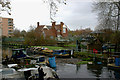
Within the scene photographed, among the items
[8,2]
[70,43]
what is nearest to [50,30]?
[70,43]

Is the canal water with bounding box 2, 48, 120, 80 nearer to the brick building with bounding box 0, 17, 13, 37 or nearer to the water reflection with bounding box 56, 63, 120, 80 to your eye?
the water reflection with bounding box 56, 63, 120, 80

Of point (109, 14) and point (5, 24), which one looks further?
point (5, 24)

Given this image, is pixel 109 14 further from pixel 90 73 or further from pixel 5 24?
pixel 5 24

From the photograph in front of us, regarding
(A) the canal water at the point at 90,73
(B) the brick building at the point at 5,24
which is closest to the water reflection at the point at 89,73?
(A) the canal water at the point at 90,73

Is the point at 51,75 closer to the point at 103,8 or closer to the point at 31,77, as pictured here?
the point at 31,77

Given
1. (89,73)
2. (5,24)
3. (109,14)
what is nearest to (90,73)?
(89,73)

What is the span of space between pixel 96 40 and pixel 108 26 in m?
4.01

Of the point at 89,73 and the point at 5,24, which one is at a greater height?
the point at 5,24

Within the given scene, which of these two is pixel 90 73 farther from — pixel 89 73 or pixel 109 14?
pixel 109 14

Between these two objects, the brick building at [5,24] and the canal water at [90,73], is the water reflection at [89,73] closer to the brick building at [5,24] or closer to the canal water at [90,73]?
the canal water at [90,73]

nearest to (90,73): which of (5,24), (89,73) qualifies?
(89,73)

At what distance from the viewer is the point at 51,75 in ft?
40.1

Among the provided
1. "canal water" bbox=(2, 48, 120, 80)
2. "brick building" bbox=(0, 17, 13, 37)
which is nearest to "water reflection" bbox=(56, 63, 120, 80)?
"canal water" bbox=(2, 48, 120, 80)

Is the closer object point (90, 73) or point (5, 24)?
point (90, 73)
